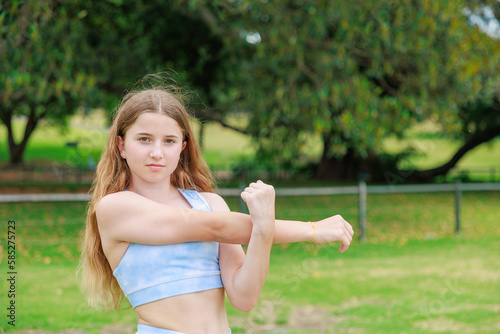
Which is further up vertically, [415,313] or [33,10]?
[33,10]

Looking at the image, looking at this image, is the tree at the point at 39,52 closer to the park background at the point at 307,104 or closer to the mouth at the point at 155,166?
the park background at the point at 307,104

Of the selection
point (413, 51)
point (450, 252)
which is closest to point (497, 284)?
point (450, 252)

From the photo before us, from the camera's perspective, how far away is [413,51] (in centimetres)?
1109

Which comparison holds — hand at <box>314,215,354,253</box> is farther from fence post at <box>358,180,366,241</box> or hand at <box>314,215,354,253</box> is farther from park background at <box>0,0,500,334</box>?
fence post at <box>358,180,366,241</box>

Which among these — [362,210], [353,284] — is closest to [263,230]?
[353,284]

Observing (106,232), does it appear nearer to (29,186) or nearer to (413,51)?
(413,51)

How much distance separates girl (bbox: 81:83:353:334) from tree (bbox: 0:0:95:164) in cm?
529

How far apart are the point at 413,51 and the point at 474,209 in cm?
649

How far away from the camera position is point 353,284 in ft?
25.2

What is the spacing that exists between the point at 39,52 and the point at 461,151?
A: 16416mm

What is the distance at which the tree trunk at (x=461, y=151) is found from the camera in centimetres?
2145

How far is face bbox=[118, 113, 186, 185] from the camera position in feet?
6.48

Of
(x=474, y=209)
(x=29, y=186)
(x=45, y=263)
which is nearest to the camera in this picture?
(x=45, y=263)

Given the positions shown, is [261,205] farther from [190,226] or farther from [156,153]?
[156,153]
